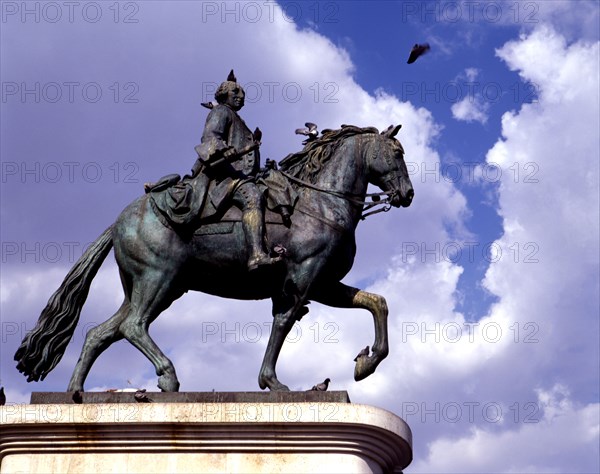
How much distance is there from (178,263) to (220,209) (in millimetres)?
856

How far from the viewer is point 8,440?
13211mm

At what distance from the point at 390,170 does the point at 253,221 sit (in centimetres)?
216

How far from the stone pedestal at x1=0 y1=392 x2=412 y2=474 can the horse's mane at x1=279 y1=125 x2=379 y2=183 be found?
11.7ft

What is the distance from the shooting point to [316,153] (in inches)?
607

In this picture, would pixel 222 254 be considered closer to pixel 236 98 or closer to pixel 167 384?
pixel 167 384

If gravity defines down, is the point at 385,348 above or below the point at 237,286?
below

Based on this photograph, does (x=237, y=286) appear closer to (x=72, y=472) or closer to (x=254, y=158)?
(x=254, y=158)

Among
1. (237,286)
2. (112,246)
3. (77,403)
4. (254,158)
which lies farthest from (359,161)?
(77,403)

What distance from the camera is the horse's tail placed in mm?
14453

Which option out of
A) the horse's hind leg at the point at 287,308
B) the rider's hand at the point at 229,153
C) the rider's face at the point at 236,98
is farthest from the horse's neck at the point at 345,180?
the rider's face at the point at 236,98

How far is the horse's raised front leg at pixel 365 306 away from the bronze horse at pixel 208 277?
0.01 metres

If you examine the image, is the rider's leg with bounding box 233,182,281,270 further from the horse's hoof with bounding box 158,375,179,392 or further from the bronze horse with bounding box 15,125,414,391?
the horse's hoof with bounding box 158,375,179,392

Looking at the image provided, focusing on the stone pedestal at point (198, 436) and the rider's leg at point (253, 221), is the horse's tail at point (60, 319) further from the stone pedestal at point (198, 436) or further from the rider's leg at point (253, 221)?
the rider's leg at point (253, 221)

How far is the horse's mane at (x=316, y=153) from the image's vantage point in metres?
15.3
